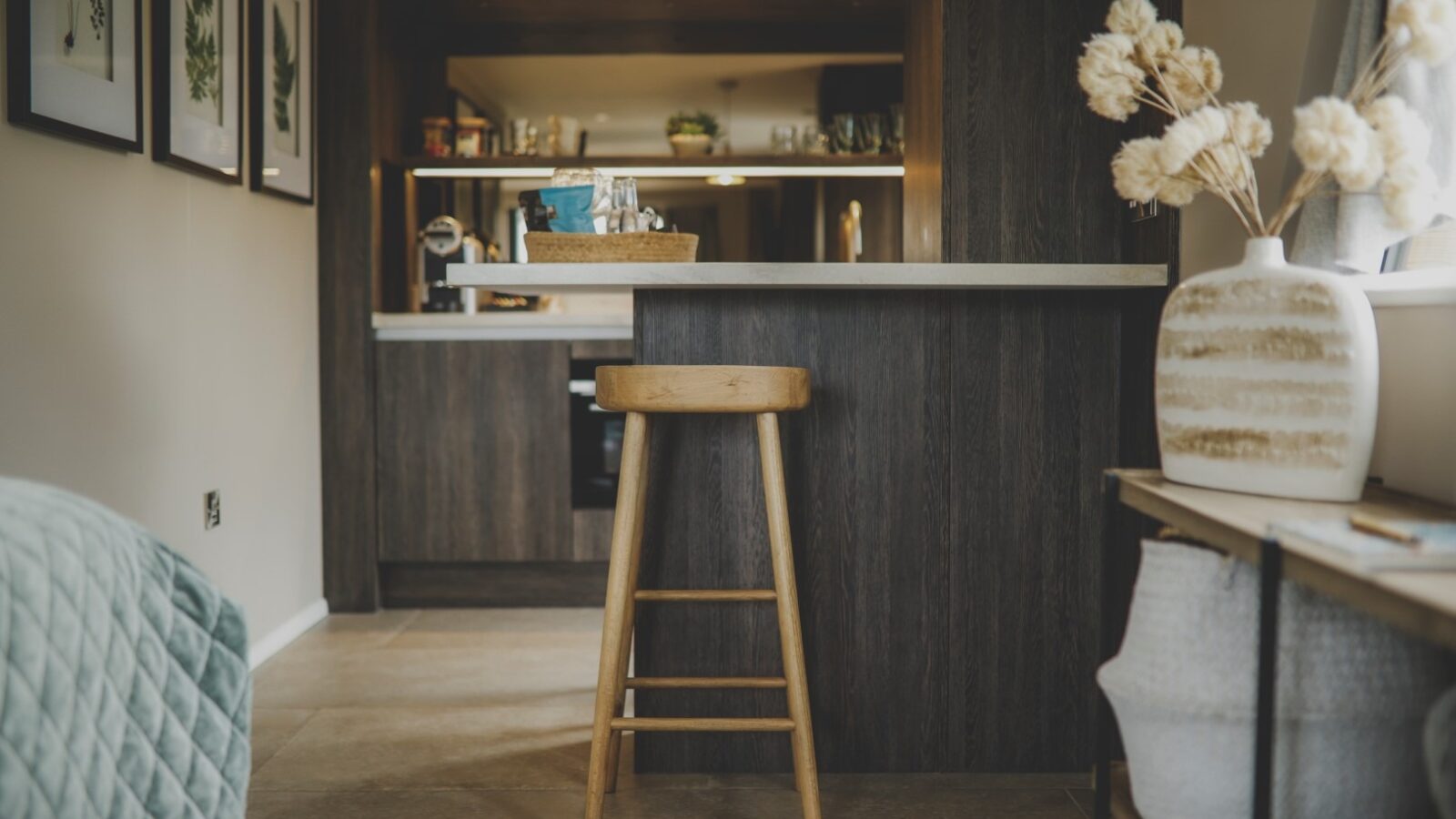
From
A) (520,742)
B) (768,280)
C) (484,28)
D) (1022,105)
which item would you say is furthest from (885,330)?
(484,28)

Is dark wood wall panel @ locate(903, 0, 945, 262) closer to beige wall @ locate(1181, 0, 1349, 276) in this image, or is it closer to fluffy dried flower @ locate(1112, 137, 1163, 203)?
beige wall @ locate(1181, 0, 1349, 276)

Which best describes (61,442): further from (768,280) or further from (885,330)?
(885,330)

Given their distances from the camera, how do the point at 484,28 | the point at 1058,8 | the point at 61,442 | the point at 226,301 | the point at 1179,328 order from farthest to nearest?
the point at 484,28
the point at 226,301
the point at 1058,8
the point at 61,442
the point at 1179,328

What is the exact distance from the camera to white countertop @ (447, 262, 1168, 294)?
79.7 inches

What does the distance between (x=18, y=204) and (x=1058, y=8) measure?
2155 millimetres

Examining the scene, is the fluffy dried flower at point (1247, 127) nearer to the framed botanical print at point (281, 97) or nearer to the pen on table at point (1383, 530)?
the pen on table at point (1383, 530)

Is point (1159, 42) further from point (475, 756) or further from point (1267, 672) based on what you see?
point (475, 756)

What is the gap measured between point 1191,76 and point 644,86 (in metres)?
5.42

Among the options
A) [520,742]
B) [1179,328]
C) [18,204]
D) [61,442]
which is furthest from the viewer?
[520,742]

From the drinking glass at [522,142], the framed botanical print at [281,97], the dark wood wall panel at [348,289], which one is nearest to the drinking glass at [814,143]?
the drinking glass at [522,142]

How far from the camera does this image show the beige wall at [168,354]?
2.04 meters

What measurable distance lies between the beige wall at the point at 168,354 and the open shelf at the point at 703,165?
1.02 meters

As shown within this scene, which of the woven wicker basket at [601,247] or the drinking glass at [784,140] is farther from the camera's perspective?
the drinking glass at [784,140]

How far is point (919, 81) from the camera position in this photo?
11.2 ft
